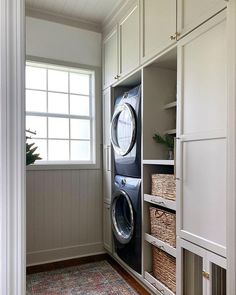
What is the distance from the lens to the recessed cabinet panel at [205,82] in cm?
134

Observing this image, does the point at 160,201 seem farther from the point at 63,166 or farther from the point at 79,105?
the point at 79,105

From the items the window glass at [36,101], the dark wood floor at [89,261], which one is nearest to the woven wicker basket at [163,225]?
the dark wood floor at [89,261]

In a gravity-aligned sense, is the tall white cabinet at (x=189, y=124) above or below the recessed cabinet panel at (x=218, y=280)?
above

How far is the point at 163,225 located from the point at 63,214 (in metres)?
1.34

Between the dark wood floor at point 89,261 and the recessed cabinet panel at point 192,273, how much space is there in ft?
2.12

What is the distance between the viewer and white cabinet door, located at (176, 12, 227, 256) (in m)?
1.34

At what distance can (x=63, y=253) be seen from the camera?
2803mm

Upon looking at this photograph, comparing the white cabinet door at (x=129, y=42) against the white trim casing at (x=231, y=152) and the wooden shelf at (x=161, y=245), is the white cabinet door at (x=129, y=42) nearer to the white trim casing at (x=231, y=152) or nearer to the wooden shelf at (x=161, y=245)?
the white trim casing at (x=231, y=152)


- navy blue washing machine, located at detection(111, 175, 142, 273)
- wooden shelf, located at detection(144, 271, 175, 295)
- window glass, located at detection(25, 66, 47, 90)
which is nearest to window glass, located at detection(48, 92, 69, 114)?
window glass, located at detection(25, 66, 47, 90)

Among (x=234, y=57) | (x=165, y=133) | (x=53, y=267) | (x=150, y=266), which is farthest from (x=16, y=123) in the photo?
(x=53, y=267)

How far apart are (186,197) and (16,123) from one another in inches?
45.8

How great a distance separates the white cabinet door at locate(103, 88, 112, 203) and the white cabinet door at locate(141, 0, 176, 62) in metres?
0.87

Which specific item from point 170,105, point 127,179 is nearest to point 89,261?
point 127,179

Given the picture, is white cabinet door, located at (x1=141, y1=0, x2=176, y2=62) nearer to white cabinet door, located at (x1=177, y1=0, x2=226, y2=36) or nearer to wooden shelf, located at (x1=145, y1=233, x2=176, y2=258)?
white cabinet door, located at (x1=177, y1=0, x2=226, y2=36)
